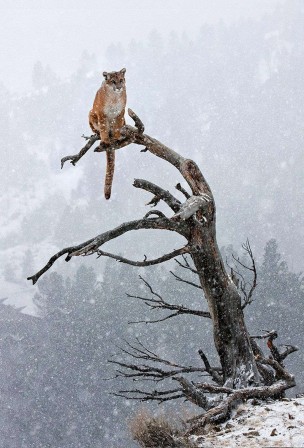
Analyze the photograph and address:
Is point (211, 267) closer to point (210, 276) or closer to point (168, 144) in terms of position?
point (210, 276)

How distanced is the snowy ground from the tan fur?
10.3 ft

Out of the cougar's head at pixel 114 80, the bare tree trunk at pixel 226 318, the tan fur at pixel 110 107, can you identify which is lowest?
the bare tree trunk at pixel 226 318

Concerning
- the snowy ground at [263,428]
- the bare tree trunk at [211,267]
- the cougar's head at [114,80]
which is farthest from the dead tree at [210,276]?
the cougar's head at [114,80]

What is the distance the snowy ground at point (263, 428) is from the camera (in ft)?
12.7

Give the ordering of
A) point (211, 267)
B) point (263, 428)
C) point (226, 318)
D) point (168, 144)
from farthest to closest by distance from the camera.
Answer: point (168, 144) → point (226, 318) → point (211, 267) → point (263, 428)

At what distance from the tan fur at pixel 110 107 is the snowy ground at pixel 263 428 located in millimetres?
3130

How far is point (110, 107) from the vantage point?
4.38 m

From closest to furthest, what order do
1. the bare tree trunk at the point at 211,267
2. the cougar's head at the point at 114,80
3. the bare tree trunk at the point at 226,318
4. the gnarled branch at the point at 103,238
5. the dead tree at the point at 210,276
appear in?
the cougar's head at the point at 114,80
the gnarled branch at the point at 103,238
the dead tree at the point at 210,276
the bare tree trunk at the point at 211,267
the bare tree trunk at the point at 226,318

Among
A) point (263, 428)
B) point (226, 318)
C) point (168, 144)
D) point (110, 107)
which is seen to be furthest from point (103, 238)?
point (168, 144)

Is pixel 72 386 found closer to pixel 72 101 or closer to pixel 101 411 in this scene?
pixel 101 411

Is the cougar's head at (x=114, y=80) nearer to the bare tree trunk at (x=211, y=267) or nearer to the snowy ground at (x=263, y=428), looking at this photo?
the bare tree trunk at (x=211, y=267)

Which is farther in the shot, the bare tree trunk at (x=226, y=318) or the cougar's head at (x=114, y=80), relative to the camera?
the bare tree trunk at (x=226, y=318)

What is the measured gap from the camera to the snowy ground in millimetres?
3857

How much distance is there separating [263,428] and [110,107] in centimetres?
343
